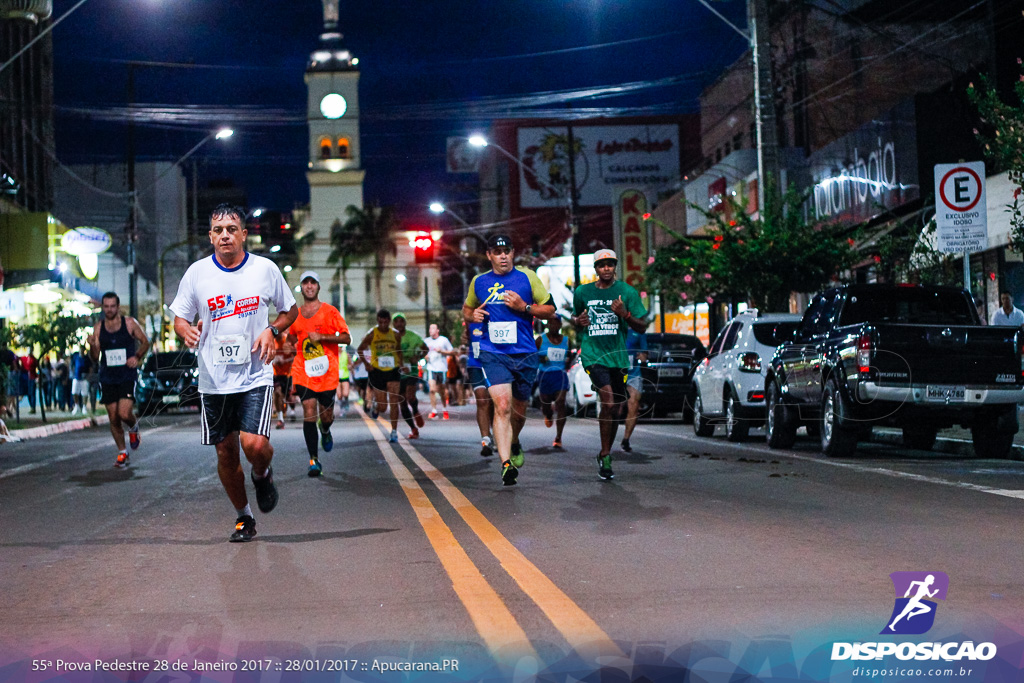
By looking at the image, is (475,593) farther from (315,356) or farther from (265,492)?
(315,356)

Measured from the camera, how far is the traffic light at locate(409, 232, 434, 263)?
35219mm

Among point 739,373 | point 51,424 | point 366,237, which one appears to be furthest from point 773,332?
point 366,237

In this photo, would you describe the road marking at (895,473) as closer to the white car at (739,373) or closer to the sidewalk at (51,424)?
the white car at (739,373)

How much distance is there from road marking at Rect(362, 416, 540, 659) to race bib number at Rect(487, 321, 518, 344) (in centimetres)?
154

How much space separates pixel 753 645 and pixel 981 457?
1051 cm

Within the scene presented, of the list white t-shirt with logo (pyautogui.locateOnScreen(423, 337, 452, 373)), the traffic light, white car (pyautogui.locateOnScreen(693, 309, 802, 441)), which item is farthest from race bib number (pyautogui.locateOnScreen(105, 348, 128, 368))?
the traffic light

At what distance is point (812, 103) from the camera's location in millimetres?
38031

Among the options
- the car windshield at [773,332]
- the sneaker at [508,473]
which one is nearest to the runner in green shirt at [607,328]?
the sneaker at [508,473]

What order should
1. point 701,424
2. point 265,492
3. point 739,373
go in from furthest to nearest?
point 701,424, point 739,373, point 265,492

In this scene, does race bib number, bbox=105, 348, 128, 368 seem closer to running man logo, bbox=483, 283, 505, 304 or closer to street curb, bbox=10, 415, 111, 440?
running man logo, bbox=483, 283, 505, 304

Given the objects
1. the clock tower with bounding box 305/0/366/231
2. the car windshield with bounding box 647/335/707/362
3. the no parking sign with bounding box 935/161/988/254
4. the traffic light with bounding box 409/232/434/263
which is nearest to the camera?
the no parking sign with bounding box 935/161/988/254

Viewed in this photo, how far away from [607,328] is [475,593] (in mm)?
Answer: 6294

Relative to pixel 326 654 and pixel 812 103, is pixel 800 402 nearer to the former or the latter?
pixel 326 654

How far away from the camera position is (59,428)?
26422 millimetres
